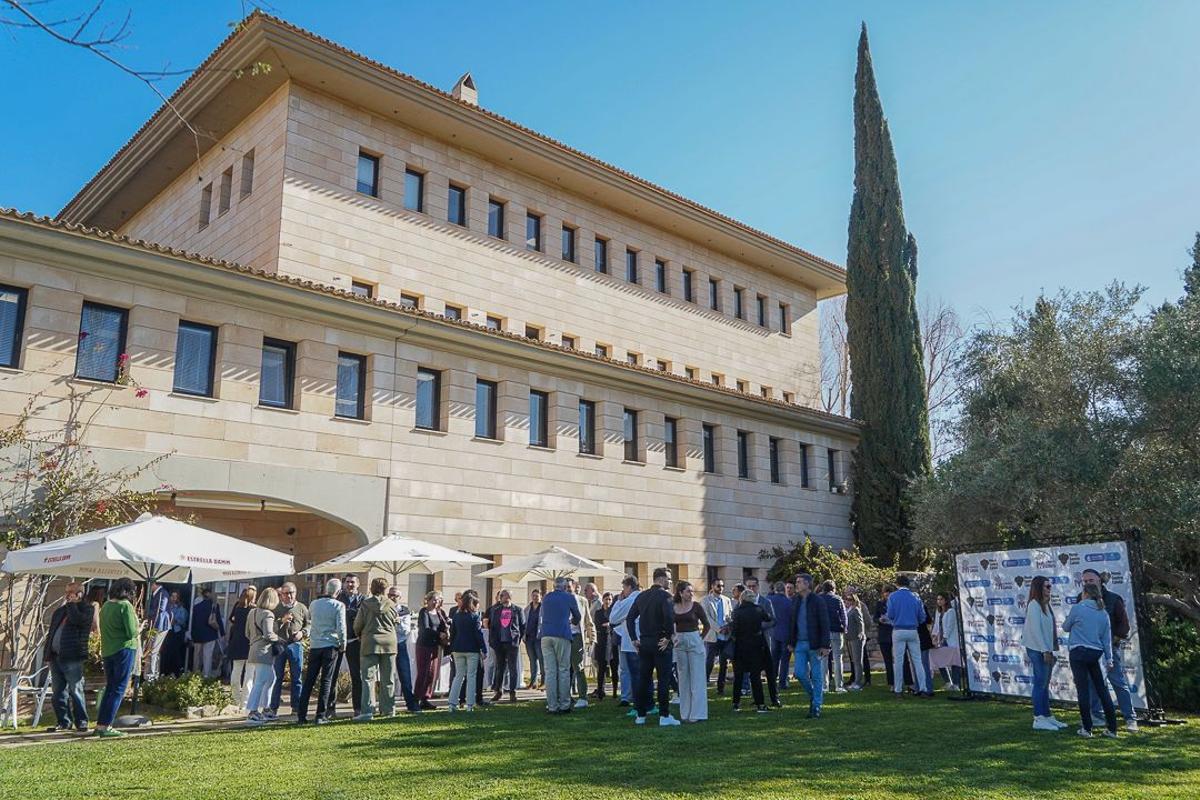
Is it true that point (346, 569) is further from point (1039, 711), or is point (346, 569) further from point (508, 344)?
point (1039, 711)

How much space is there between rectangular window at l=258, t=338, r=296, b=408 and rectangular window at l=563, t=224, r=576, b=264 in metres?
11.0

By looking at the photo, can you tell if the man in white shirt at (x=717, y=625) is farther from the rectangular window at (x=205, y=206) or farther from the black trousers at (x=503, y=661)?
the rectangular window at (x=205, y=206)

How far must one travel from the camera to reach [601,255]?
27703 mm

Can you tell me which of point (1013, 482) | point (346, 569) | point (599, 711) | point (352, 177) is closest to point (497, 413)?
point (346, 569)

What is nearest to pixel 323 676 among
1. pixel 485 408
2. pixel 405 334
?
pixel 405 334

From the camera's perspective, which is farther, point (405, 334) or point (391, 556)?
point (405, 334)

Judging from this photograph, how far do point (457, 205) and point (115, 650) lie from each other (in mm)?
15922

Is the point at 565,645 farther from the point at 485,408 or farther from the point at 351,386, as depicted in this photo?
the point at 485,408

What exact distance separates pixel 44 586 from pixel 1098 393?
60.7 ft

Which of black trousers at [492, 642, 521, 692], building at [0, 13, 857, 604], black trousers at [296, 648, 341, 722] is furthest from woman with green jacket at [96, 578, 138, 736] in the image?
black trousers at [492, 642, 521, 692]

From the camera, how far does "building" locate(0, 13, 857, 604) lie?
50.6 ft

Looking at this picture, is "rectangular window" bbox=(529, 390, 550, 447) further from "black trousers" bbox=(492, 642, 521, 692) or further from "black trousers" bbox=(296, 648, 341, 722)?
"black trousers" bbox=(296, 648, 341, 722)

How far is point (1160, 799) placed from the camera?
6.99 metres

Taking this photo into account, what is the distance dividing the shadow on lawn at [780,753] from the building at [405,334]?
284 inches
